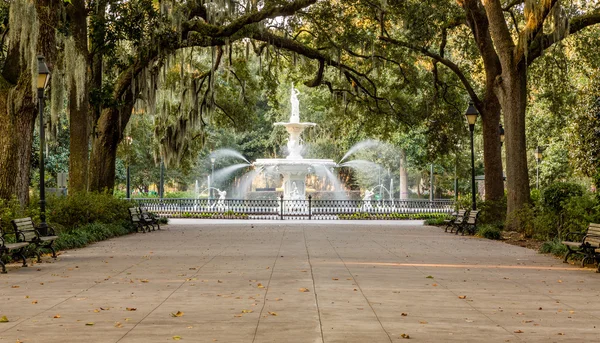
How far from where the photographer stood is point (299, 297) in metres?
9.52

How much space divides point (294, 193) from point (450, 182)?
1056 inches

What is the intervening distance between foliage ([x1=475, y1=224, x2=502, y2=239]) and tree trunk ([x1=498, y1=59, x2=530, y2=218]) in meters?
0.76

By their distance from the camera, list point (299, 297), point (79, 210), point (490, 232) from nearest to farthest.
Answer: point (299, 297), point (79, 210), point (490, 232)

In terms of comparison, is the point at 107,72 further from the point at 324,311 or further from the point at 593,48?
the point at 324,311

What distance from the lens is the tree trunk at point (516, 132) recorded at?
71.7ft

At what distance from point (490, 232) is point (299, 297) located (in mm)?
14017

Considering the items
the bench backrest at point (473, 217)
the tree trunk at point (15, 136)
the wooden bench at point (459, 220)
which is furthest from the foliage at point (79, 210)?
the bench backrest at point (473, 217)

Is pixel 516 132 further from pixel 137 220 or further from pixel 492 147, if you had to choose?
pixel 137 220

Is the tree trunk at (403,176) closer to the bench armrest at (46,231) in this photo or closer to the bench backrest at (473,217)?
the bench backrest at (473,217)

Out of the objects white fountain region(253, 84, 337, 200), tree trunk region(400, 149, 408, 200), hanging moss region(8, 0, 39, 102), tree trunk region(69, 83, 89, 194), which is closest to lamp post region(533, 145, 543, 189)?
tree trunk region(400, 149, 408, 200)

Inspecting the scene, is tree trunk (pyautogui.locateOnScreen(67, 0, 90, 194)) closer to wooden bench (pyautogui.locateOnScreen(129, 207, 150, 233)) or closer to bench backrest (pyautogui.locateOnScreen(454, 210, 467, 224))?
wooden bench (pyautogui.locateOnScreen(129, 207, 150, 233))

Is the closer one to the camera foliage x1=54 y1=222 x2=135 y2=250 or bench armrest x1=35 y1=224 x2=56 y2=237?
bench armrest x1=35 y1=224 x2=56 y2=237

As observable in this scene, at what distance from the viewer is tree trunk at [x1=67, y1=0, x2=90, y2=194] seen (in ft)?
73.5

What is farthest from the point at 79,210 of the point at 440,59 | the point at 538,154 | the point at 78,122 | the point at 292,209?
the point at 538,154
